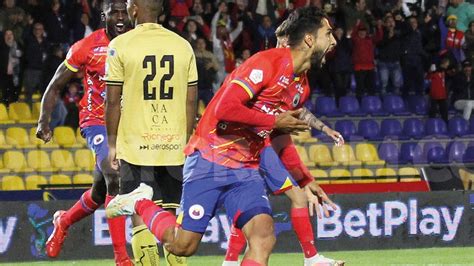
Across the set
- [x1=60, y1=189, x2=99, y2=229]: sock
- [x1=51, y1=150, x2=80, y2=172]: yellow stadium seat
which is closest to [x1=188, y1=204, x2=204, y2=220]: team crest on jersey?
[x1=60, y1=189, x2=99, y2=229]: sock

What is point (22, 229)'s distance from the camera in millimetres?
13656

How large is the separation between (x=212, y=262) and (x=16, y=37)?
7.38m

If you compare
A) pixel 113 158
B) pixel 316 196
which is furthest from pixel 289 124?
Result: pixel 316 196

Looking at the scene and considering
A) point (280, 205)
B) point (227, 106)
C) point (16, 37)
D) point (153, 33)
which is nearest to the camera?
point (227, 106)

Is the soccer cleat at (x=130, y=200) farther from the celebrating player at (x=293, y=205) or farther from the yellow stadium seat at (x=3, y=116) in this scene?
the yellow stadium seat at (x=3, y=116)

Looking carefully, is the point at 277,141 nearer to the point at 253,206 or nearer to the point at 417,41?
the point at 253,206

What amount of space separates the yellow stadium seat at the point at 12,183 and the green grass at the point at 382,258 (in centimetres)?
355

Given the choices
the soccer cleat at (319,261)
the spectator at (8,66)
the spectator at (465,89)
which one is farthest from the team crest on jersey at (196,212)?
the spectator at (465,89)

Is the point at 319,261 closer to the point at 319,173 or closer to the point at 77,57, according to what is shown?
the point at 77,57

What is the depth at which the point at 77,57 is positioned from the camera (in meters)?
10.0

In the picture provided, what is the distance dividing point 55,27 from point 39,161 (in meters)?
2.89

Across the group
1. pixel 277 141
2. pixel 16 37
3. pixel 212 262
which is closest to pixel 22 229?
pixel 212 262

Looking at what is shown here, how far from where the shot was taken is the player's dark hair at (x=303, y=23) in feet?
25.9

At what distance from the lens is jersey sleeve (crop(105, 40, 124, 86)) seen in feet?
26.7
